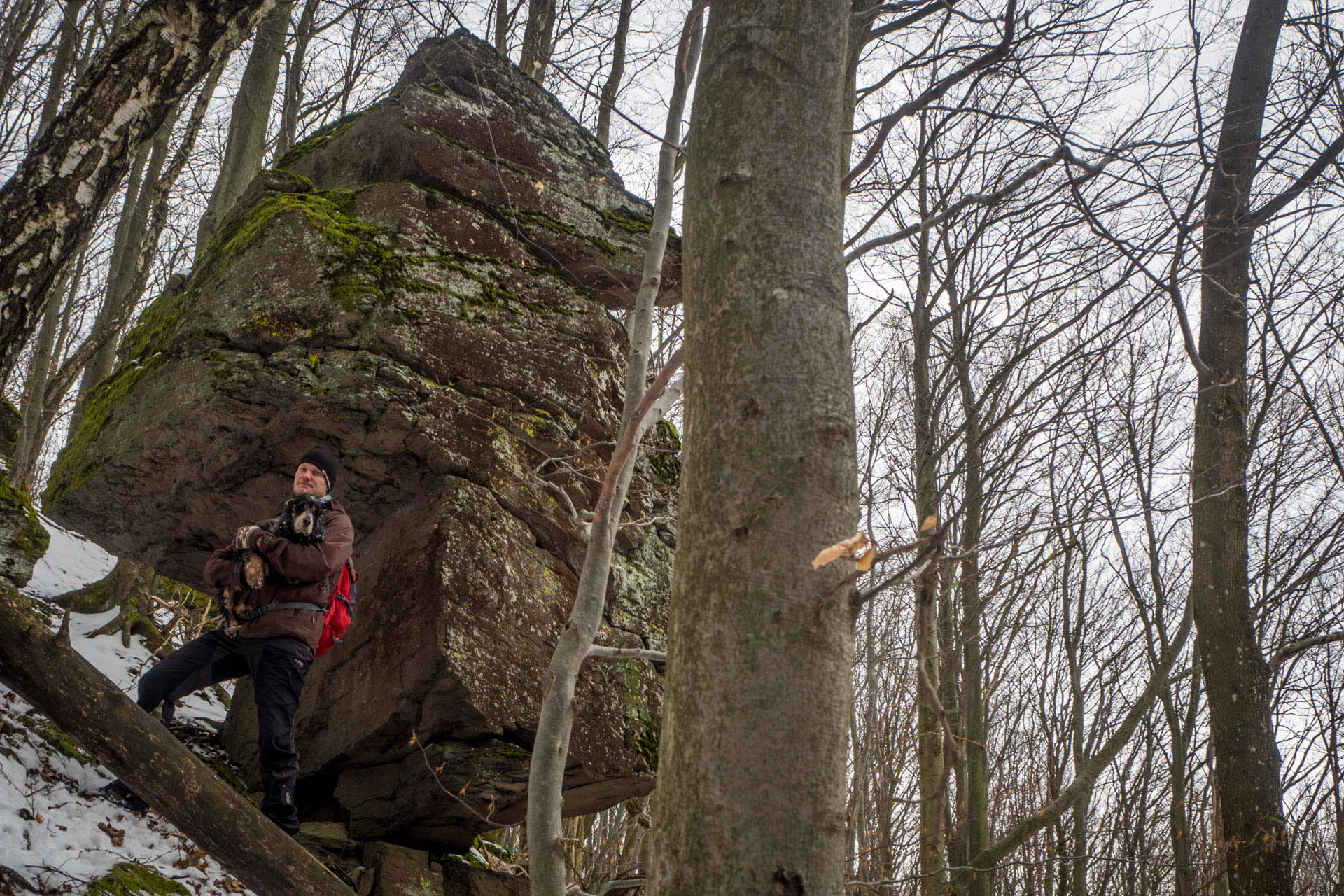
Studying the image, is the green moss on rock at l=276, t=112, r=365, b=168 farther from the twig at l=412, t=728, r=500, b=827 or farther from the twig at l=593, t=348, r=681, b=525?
the twig at l=412, t=728, r=500, b=827

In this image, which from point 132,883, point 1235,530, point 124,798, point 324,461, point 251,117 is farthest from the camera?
point 251,117

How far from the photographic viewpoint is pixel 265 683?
3721 mm

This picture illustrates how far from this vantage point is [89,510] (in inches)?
183

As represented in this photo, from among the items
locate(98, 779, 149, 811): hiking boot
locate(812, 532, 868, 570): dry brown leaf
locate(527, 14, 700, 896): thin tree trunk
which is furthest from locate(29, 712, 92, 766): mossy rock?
locate(812, 532, 868, 570): dry brown leaf

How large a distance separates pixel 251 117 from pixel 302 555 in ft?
21.2

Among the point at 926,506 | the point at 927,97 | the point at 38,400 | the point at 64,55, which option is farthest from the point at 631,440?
the point at 64,55

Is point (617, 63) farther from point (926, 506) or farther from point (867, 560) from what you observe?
point (867, 560)

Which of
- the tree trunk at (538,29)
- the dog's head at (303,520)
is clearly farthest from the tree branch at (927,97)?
the tree trunk at (538,29)

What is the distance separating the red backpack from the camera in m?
4.01

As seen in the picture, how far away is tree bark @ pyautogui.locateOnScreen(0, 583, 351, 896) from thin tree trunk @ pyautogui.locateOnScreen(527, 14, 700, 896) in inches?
39.7

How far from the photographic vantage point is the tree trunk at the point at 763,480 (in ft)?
4.15

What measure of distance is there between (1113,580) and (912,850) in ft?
19.1

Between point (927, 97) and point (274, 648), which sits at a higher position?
point (927, 97)

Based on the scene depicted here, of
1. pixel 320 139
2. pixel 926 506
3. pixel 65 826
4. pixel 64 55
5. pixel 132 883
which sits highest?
pixel 64 55
